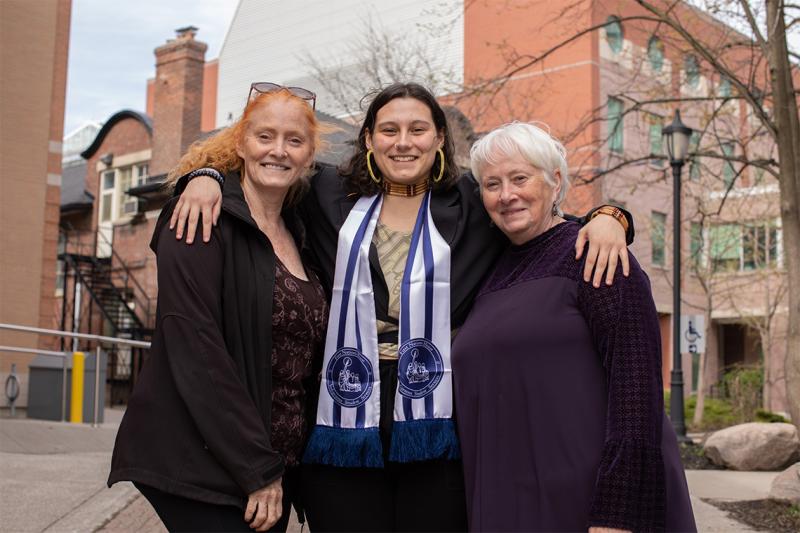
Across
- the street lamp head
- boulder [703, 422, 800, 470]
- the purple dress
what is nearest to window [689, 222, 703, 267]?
the street lamp head

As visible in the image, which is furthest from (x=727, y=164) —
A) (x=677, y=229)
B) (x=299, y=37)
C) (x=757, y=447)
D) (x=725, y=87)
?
(x=299, y=37)

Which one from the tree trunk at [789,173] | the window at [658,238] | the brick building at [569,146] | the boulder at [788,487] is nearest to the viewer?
the tree trunk at [789,173]

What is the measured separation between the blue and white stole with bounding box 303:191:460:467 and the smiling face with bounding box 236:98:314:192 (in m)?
0.40

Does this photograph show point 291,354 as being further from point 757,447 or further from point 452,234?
point 757,447

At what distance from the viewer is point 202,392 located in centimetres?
293

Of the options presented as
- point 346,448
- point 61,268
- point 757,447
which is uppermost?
point 61,268

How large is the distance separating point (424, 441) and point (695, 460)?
9.86 metres

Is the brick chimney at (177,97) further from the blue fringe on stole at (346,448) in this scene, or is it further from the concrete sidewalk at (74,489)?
the blue fringe on stole at (346,448)

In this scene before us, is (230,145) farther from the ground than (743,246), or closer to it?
closer to it

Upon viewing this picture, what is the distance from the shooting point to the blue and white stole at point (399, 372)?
11.2 feet

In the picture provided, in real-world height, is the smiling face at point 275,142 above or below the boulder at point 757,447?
above

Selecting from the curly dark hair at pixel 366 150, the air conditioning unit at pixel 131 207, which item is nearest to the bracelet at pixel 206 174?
the curly dark hair at pixel 366 150

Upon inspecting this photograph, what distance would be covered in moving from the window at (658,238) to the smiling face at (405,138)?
23.8 metres

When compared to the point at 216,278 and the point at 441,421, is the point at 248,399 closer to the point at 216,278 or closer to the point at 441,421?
the point at 216,278
